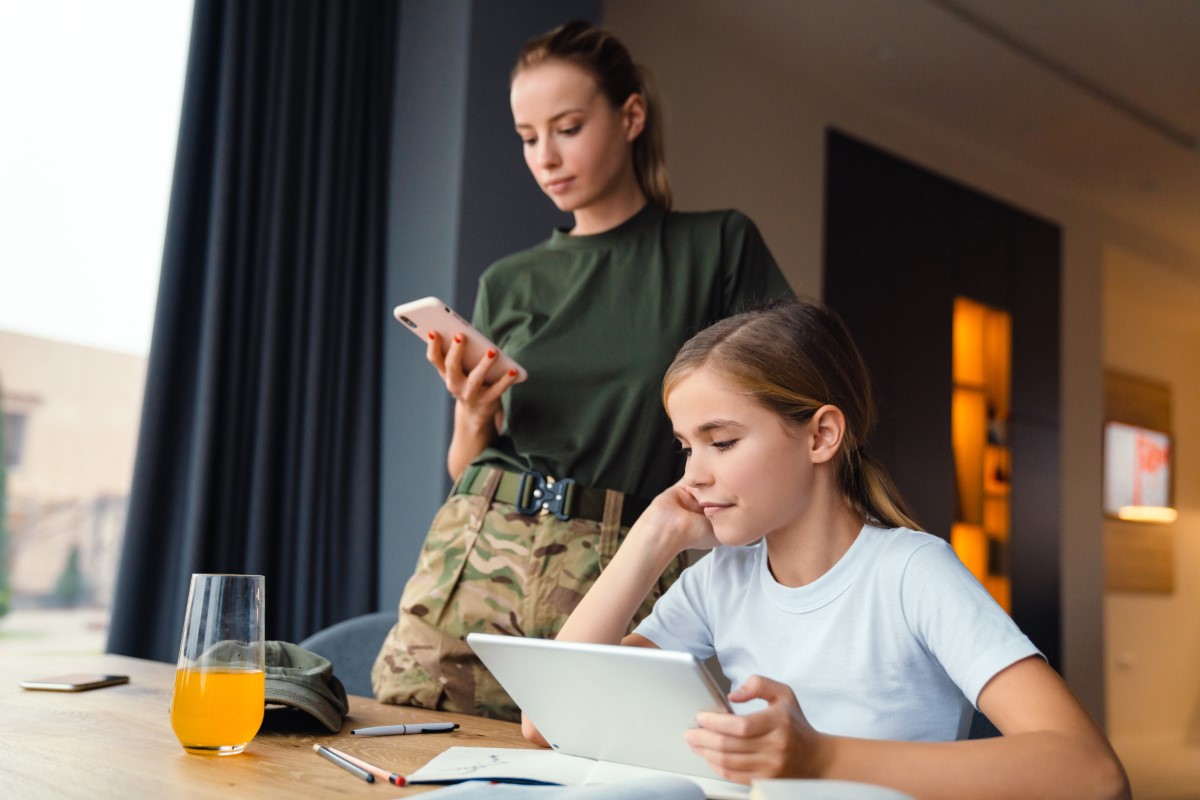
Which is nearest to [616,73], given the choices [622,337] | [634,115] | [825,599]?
[634,115]

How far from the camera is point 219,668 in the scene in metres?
0.93

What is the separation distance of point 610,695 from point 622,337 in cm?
78

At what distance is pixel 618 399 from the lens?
5.05 ft

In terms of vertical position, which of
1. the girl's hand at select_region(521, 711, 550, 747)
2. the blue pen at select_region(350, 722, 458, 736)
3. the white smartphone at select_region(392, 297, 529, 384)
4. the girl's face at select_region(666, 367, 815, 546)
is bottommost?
the blue pen at select_region(350, 722, 458, 736)

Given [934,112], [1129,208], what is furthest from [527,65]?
[1129,208]

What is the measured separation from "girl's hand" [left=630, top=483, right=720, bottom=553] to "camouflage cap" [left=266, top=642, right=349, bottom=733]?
369 millimetres

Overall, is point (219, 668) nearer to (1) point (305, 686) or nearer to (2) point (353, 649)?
(1) point (305, 686)

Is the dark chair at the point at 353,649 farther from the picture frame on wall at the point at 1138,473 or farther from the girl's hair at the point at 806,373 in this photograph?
the picture frame on wall at the point at 1138,473

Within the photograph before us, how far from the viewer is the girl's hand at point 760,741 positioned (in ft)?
2.50

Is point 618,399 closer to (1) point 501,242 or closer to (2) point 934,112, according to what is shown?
(1) point 501,242

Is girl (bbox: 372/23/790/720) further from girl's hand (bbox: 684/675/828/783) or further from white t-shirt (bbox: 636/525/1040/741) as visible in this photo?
girl's hand (bbox: 684/675/828/783)

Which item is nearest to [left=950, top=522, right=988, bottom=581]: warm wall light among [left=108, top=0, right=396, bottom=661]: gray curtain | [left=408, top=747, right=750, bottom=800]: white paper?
[left=108, top=0, right=396, bottom=661]: gray curtain

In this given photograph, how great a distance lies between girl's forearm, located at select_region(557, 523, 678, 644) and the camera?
1.20 metres

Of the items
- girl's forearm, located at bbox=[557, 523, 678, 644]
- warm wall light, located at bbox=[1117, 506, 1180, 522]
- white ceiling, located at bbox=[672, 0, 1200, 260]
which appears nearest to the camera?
girl's forearm, located at bbox=[557, 523, 678, 644]
